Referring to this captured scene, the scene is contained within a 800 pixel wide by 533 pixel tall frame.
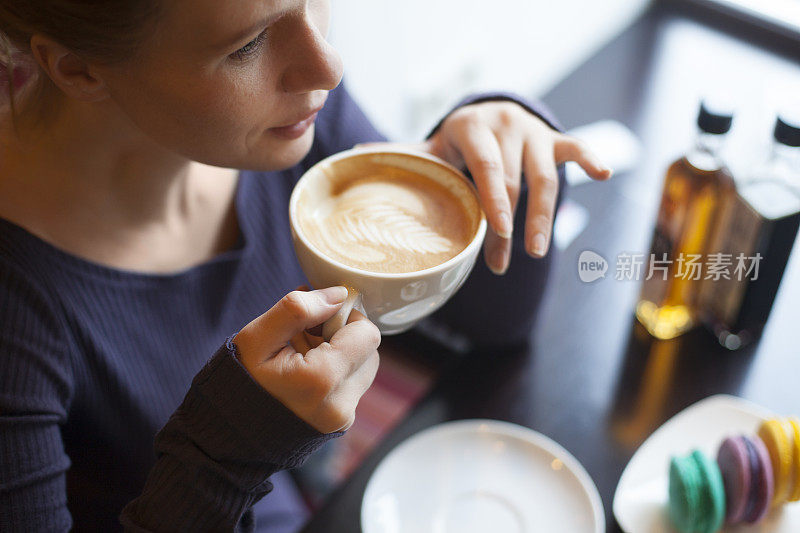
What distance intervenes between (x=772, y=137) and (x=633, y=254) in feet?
0.86

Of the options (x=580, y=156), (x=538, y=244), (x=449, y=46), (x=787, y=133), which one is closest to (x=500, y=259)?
(x=538, y=244)

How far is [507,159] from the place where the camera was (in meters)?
0.79

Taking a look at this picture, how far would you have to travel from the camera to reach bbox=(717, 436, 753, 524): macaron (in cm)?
70

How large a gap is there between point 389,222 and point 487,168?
13 centimetres

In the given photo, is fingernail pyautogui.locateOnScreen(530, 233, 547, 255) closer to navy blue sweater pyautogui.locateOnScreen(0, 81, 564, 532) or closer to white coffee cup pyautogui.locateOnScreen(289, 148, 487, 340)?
white coffee cup pyautogui.locateOnScreen(289, 148, 487, 340)

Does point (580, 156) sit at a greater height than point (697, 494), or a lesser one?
greater

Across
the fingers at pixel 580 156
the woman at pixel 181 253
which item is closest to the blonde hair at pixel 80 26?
the woman at pixel 181 253

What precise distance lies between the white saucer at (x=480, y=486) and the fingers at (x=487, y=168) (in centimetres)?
28

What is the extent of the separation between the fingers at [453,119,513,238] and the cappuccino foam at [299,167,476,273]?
1.0 inches

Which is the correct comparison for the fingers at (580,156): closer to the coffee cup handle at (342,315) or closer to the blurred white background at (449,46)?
the coffee cup handle at (342,315)

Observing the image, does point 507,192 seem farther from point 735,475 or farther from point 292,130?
point 735,475

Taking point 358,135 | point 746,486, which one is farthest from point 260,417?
point 358,135

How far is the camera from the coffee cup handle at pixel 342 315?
0.58 metres

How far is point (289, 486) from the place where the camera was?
1.15 metres
